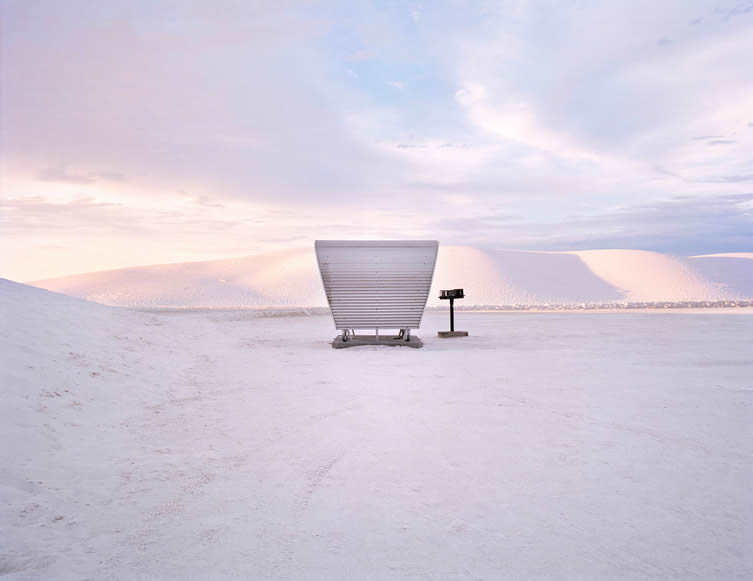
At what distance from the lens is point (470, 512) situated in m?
2.73

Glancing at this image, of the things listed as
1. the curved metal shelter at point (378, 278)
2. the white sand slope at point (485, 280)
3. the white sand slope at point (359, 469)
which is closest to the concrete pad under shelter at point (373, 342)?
the curved metal shelter at point (378, 278)

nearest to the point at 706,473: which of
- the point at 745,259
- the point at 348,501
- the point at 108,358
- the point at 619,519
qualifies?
the point at 619,519

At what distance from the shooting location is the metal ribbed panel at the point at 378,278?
977cm

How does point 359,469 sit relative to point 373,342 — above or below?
below

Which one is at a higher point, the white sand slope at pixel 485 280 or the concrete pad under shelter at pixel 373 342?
the white sand slope at pixel 485 280

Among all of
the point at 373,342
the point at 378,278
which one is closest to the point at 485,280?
the point at 373,342

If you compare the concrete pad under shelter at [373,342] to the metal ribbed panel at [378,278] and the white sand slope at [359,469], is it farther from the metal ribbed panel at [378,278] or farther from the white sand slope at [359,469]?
the white sand slope at [359,469]

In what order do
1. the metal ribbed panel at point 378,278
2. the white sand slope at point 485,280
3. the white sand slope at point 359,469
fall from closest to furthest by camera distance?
the white sand slope at point 359,469 → the metal ribbed panel at point 378,278 → the white sand slope at point 485,280

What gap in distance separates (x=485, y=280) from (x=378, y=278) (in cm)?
4275

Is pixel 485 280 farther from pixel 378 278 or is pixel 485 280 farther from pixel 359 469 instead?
pixel 359 469

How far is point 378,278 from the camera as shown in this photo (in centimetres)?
986

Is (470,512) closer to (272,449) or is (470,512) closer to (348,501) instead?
(348,501)

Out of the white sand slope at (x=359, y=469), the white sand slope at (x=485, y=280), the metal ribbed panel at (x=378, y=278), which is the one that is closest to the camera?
the white sand slope at (x=359, y=469)

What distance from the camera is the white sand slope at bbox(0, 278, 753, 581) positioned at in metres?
2.34
